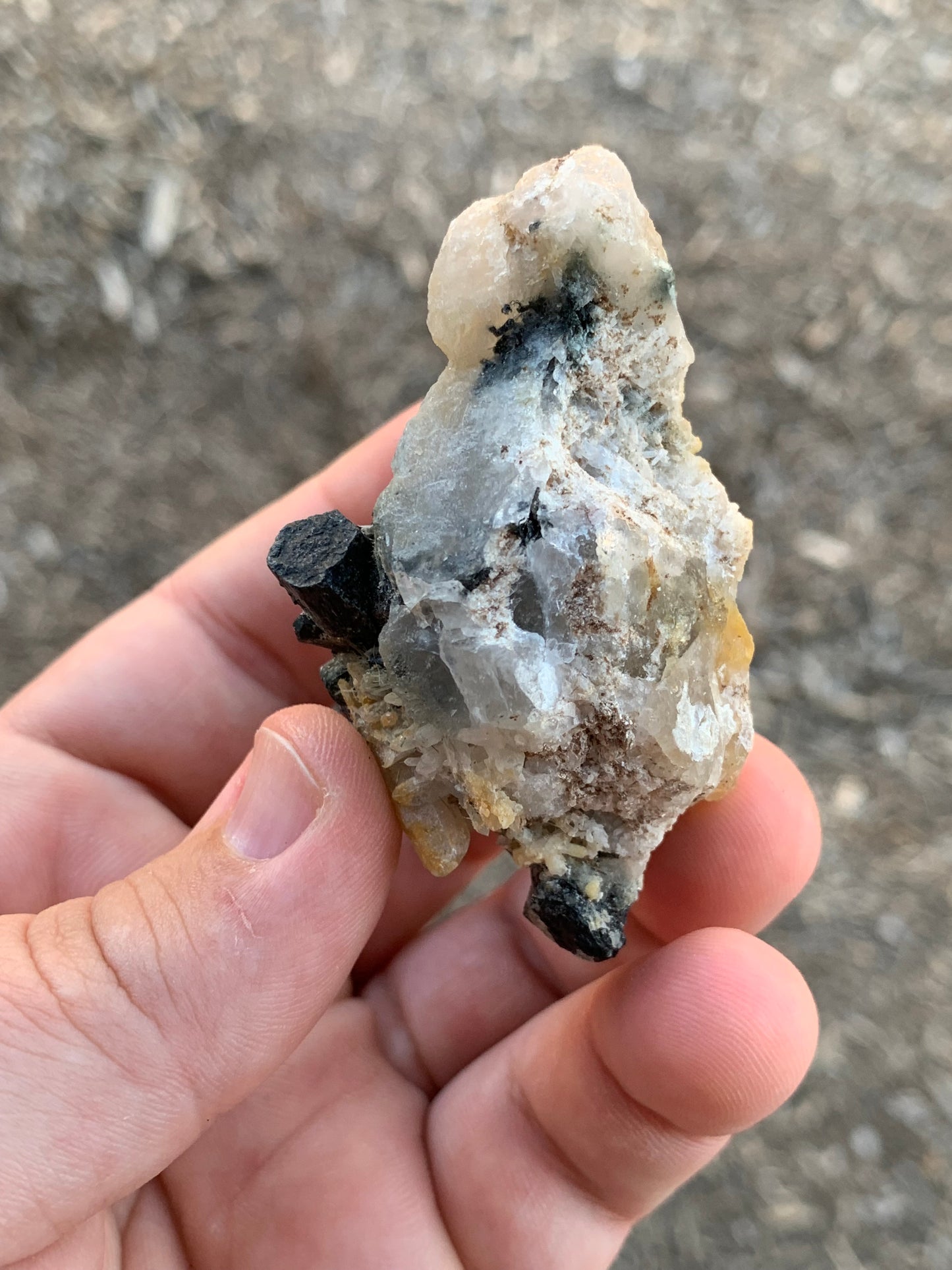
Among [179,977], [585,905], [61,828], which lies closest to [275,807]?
[179,977]

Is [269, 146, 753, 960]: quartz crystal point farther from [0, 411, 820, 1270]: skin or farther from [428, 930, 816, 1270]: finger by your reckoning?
[428, 930, 816, 1270]: finger

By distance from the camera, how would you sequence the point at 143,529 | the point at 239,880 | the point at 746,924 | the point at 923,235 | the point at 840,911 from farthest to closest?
the point at 923,235
the point at 143,529
the point at 840,911
the point at 746,924
the point at 239,880

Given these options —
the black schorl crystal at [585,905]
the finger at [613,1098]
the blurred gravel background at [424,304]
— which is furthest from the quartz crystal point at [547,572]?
the blurred gravel background at [424,304]

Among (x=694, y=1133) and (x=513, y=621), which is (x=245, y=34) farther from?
(x=694, y=1133)

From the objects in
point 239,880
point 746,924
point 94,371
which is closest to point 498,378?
point 239,880

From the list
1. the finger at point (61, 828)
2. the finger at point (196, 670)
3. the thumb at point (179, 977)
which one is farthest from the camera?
the finger at point (196, 670)

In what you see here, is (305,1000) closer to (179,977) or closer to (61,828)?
(179,977)

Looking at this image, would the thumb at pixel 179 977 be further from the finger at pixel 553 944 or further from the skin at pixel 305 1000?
the finger at pixel 553 944

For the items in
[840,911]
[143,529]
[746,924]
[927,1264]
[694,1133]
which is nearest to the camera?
[694,1133]
